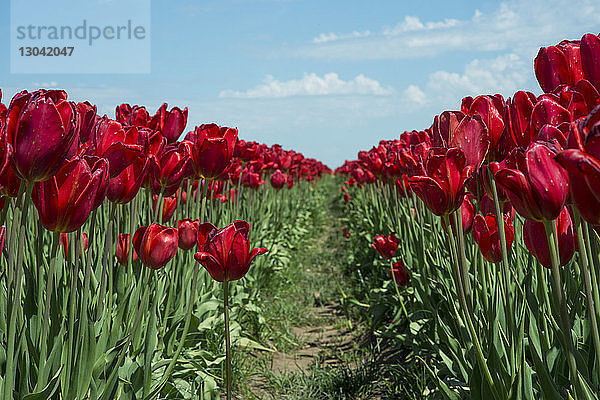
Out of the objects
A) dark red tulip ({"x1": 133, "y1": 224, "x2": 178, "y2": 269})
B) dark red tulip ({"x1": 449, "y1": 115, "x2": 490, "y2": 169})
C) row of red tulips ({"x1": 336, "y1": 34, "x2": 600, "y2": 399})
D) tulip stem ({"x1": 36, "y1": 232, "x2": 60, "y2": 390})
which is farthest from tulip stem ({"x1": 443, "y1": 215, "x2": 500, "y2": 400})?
tulip stem ({"x1": 36, "y1": 232, "x2": 60, "y2": 390})

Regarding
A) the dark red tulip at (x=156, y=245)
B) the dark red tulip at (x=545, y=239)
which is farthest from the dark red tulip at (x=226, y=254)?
the dark red tulip at (x=545, y=239)

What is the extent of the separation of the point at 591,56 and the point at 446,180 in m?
0.46

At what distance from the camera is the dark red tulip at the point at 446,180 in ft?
4.41

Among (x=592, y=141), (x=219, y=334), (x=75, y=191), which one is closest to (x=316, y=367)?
(x=219, y=334)

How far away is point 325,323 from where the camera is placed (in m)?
4.49

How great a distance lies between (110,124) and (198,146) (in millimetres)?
600

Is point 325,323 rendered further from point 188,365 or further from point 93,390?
point 93,390

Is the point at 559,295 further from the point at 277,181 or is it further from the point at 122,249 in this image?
the point at 277,181

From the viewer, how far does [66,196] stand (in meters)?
1.19

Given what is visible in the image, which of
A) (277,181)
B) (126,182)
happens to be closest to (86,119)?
(126,182)

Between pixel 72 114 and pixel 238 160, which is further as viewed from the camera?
pixel 238 160

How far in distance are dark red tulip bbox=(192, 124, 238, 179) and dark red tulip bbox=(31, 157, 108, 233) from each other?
0.93 m

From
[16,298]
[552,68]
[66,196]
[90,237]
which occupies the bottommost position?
[16,298]

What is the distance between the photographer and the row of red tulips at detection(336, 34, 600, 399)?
0.87 meters
